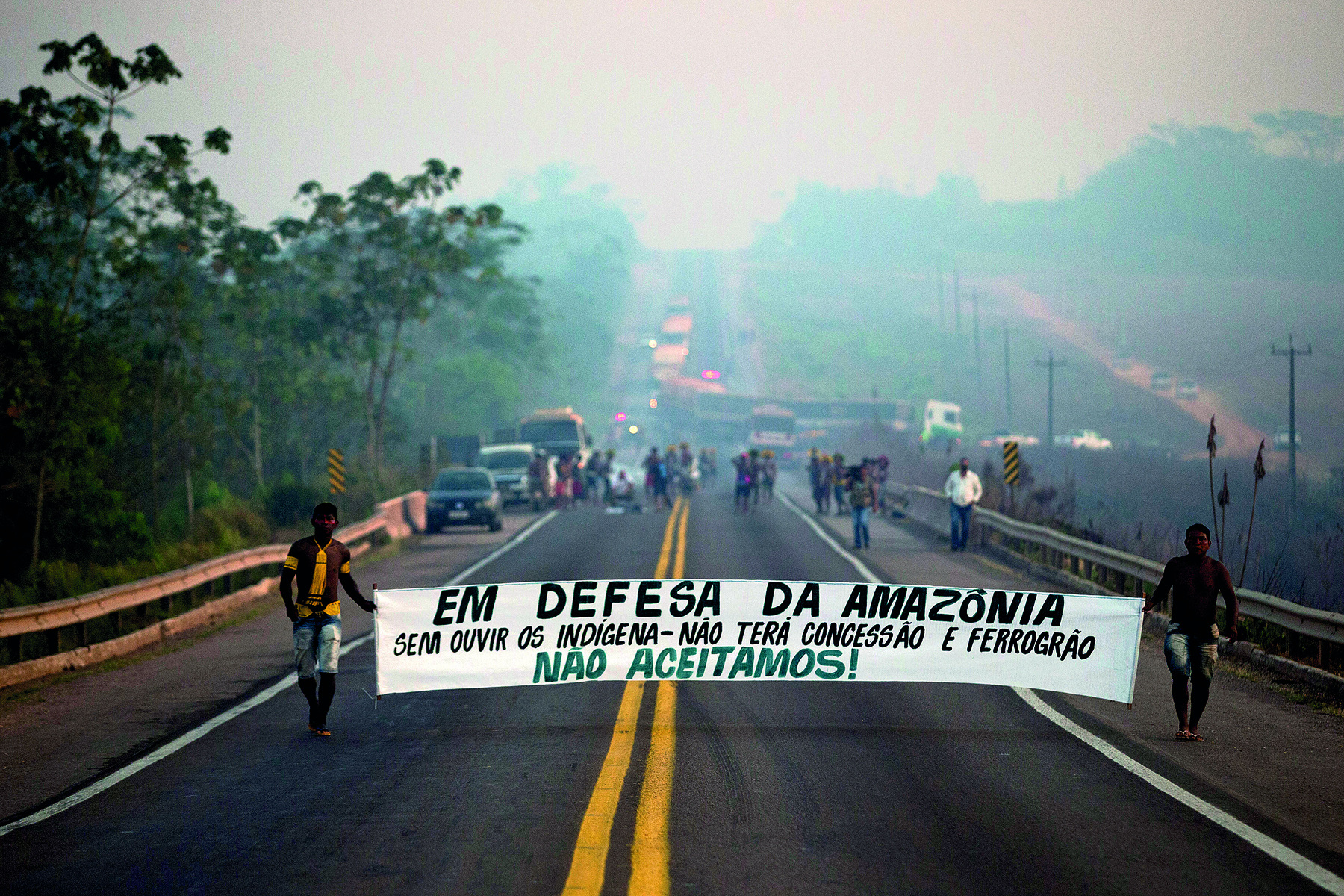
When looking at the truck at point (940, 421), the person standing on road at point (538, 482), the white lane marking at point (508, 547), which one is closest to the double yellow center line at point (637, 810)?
the white lane marking at point (508, 547)

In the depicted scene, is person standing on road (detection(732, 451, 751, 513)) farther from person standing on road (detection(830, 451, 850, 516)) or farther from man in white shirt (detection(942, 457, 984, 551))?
man in white shirt (detection(942, 457, 984, 551))

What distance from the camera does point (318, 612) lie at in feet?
32.1

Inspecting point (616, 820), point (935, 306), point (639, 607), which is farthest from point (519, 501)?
point (935, 306)

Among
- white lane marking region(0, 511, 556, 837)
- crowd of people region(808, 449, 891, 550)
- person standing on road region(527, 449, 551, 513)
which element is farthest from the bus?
white lane marking region(0, 511, 556, 837)

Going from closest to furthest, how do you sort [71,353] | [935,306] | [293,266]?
1. [71,353]
2. [293,266]
3. [935,306]

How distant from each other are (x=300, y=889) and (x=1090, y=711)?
695 centimetres

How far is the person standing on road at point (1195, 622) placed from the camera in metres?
9.30

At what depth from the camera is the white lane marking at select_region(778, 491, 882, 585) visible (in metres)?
21.1

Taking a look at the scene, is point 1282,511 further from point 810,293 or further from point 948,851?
point 810,293

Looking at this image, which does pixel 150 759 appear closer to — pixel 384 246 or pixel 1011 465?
pixel 1011 465

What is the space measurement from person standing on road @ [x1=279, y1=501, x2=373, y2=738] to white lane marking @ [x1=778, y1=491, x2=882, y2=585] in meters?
5.00

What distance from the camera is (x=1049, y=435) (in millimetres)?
75625

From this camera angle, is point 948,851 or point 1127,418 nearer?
point 948,851

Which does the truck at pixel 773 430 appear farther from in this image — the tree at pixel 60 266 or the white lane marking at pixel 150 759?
the white lane marking at pixel 150 759
